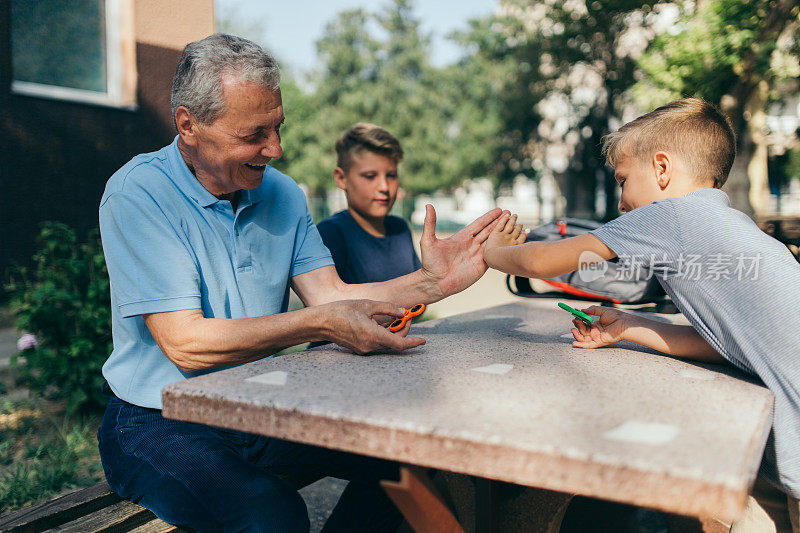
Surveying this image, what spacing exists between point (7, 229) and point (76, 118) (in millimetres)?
1431

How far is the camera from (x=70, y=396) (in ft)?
12.4

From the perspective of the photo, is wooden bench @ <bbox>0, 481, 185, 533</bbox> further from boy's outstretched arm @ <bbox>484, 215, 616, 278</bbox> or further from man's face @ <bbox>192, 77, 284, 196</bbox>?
boy's outstretched arm @ <bbox>484, 215, 616, 278</bbox>

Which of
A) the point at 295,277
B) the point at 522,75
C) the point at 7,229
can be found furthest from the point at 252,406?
the point at 522,75

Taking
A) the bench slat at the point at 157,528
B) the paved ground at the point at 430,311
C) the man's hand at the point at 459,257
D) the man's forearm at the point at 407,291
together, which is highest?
the man's hand at the point at 459,257

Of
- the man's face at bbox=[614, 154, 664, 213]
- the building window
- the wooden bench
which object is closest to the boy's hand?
the man's face at bbox=[614, 154, 664, 213]

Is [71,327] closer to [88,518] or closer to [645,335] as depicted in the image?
[88,518]

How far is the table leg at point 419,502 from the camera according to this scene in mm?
1085

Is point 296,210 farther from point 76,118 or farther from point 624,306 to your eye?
point 76,118

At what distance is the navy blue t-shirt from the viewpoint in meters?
3.11

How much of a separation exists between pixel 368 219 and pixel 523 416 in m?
2.46

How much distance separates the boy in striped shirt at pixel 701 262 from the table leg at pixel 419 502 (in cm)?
76

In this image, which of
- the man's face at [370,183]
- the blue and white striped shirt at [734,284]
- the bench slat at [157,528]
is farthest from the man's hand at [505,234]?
the man's face at [370,183]

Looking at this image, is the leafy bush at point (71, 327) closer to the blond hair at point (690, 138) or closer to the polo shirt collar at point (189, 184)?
the polo shirt collar at point (189, 184)

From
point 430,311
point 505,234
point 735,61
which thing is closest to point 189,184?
point 505,234
